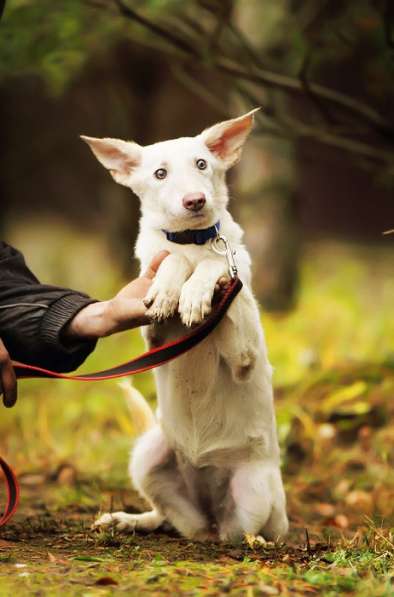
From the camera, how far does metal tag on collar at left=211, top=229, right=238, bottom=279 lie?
3338 mm

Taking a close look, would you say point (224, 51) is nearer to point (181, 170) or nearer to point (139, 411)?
point (181, 170)

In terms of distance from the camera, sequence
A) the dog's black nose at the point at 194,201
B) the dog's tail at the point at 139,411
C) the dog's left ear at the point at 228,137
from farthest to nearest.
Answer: the dog's tail at the point at 139,411 < the dog's left ear at the point at 228,137 < the dog's black nose at the point at 194,201

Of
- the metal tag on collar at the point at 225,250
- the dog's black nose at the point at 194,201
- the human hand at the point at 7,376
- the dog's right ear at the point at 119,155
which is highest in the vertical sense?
the dog's right ear at the point at 119,155

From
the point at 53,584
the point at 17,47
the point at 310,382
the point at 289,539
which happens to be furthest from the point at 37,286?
the point at 310,382

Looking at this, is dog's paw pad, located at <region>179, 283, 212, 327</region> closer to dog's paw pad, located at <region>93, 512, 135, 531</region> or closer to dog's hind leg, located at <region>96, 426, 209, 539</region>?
dog's hind leg, located at <region>96, 426, 209, 539</region>

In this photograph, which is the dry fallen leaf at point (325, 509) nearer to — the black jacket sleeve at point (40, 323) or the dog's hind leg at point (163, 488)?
the dog's hind leg at point (163, 488)

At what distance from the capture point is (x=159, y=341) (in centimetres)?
352

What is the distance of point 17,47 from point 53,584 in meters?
3.33

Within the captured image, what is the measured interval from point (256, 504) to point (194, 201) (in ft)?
4.41

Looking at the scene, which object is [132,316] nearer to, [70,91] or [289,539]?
[289,539]

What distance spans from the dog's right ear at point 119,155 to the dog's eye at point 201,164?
29 centimetres

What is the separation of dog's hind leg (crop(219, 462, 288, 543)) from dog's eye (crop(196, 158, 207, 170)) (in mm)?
1294

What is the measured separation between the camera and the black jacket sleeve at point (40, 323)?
11.3ft

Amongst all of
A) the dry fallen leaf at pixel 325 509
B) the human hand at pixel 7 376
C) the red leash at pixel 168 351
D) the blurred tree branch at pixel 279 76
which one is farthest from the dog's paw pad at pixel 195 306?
the dry fallen leaf at pixel 325 509
